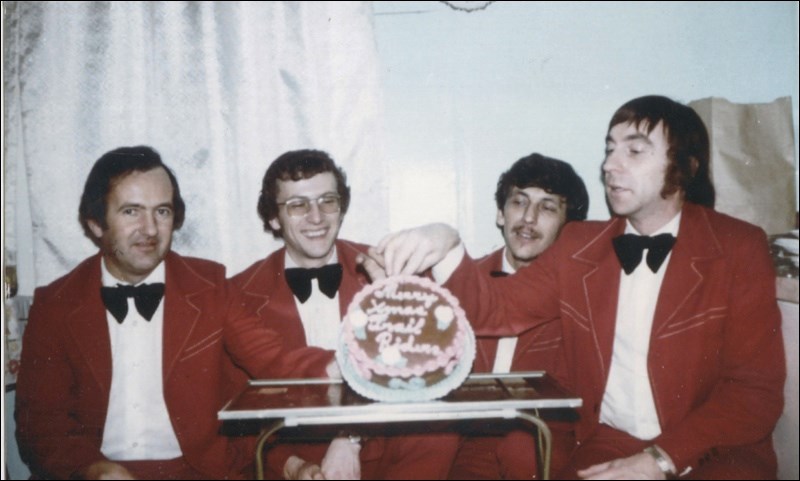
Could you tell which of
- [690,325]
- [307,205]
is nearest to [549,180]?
[690,325]

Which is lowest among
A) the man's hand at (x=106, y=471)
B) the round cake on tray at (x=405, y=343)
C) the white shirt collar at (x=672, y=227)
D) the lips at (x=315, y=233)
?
the man's hand at (x=106, y=471)

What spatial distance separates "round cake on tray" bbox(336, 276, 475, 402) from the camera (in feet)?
5.82

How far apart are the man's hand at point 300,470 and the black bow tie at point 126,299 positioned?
101 cm

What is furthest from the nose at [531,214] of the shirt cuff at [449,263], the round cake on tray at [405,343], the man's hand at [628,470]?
the man's hand at [628,470]

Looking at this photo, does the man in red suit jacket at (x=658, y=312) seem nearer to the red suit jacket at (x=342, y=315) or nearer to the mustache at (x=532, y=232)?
the mustache at (x=532, y=232)

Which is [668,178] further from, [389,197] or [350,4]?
[350,4]

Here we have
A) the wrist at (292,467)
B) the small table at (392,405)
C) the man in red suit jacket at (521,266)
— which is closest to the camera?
the small table at (392,405)

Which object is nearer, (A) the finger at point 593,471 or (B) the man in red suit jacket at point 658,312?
(A) the finger at point 593,471

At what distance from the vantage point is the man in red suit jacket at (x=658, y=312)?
2.13 m

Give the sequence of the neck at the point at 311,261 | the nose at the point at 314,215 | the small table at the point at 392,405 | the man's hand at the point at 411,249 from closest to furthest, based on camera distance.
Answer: the small table at the point at 392,405 < the man's hand at the point at 411,249 < the nose at the point at 314,215 < the neck at the point at 311,261

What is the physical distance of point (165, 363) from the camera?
8.42 feet

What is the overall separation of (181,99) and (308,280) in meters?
1.56

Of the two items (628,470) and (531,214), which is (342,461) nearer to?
(628,470)

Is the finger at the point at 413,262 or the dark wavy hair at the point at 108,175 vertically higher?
the dark wavy hair at the point at 108,175
